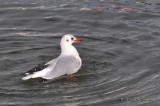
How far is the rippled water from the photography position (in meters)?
8.62

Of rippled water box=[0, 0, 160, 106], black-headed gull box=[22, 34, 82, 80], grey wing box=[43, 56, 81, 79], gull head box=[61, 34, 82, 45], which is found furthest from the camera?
gull head box=[61, 34, 82, 45]

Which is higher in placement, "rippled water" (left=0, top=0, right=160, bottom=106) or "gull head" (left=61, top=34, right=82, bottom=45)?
"gull head" (left=61, top=34, right=82, bottom=45)

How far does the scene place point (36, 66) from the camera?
1033cm

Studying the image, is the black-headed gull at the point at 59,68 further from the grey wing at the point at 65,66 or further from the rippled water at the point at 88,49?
the rippled water at the point at 88,49

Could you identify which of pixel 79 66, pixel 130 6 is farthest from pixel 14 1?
pixel 79 66

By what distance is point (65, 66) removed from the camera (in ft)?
32.4

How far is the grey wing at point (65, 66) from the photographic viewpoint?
968 cm

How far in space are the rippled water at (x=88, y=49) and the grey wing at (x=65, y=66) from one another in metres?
0.17

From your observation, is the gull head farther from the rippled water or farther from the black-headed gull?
the rippled water

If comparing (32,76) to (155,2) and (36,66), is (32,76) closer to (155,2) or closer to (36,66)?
(36,66)

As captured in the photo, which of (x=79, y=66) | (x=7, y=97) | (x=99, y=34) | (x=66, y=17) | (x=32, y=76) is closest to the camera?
(x=7, y=97)

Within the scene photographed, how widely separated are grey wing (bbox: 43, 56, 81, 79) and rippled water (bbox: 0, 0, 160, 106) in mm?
168

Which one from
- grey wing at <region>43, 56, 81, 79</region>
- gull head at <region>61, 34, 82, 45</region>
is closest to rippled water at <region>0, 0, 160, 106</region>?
grey wing at <region>43, 56, 81, 79</region>

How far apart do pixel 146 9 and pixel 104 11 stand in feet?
5.20
